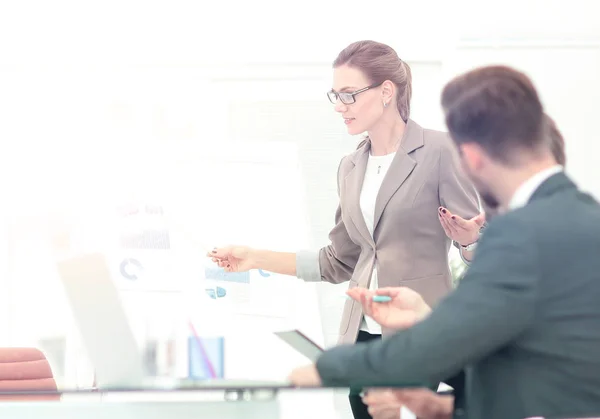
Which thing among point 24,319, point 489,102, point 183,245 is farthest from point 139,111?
point 489,102

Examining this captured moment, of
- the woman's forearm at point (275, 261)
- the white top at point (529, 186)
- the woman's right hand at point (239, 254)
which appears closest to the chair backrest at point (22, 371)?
the woman's right hand at point (239, 254)

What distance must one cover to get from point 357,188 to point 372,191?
0.06 m

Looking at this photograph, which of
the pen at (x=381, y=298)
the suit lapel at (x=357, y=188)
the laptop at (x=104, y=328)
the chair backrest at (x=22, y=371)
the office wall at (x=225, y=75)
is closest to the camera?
the laptop at (x=104, y=328)

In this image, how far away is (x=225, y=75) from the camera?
3.44 meters

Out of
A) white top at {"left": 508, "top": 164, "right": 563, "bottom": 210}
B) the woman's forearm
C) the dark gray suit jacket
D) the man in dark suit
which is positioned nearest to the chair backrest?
the woman's forearm

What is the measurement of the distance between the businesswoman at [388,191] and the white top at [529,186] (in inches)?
39.1

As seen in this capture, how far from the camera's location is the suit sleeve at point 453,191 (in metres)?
2.19

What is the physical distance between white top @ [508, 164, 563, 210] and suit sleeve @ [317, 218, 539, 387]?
99mm

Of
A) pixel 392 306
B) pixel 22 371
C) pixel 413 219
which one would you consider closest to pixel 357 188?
pixel 413 219

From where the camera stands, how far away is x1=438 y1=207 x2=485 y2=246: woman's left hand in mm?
1994

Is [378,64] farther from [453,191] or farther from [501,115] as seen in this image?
[501,115]

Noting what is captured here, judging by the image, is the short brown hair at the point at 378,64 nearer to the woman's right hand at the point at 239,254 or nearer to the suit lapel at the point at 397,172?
the suit lapel at the point at 397,172

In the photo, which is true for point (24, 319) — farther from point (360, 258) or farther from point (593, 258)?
point (593, 258)

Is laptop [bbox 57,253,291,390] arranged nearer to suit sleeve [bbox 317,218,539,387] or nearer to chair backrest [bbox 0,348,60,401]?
suit sleeve [bbox 317,218,539,387]
